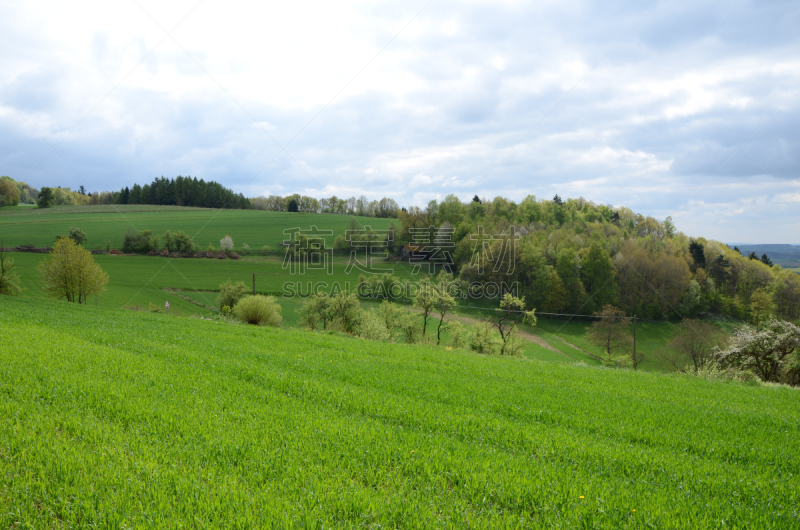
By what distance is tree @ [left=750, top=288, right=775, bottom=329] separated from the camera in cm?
7800

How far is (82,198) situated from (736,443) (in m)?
169

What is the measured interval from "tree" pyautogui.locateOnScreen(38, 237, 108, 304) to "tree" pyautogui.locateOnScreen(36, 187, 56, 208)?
327 ft

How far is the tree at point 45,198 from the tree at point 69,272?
9961 cm

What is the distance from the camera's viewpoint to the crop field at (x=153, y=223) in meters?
81.9

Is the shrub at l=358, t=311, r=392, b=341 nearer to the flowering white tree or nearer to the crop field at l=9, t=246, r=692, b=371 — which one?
the crop field at l=9, t=246, r=692, b=371

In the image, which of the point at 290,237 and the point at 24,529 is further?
the point at 290,237

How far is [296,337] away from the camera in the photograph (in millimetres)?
15523

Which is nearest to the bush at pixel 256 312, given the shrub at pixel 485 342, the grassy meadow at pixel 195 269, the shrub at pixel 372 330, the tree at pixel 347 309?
the tree at pixel 347 309

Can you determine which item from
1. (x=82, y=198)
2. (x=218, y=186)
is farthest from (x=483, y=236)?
(x=82, y=198)

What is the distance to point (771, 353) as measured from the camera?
86.5 ft

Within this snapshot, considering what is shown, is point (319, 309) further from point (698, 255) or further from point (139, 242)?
point (698, 255)

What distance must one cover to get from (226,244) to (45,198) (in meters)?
70.0

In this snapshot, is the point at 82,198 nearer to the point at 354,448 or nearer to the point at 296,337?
the point at 296,337

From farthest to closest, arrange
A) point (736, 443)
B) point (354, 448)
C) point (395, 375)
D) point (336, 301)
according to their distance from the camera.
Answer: point (336, 301)
point (395, 375)
point (736, 443)
point (354, 448)
